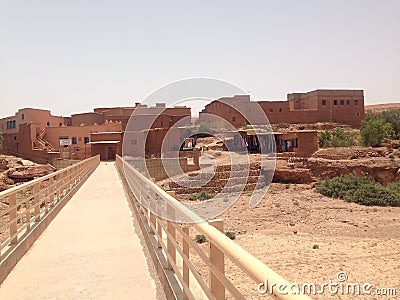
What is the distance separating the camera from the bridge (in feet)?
8.68

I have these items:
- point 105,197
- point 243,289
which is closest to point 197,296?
point 243,289

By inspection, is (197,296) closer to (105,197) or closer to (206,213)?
(105,197)

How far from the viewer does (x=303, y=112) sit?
51875 mm

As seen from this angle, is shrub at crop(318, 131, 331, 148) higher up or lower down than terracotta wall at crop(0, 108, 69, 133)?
lower down

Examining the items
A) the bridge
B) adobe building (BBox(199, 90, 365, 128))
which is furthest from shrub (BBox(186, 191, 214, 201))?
adobe building (BBox(199, 90, 365, 128))

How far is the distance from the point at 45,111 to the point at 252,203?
3948 cm

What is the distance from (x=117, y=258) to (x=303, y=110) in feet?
162

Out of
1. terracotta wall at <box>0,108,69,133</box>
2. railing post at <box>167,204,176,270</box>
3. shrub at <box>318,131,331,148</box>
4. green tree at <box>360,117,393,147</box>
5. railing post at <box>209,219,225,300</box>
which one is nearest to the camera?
railing post at <box>209,219,225,300</box>
